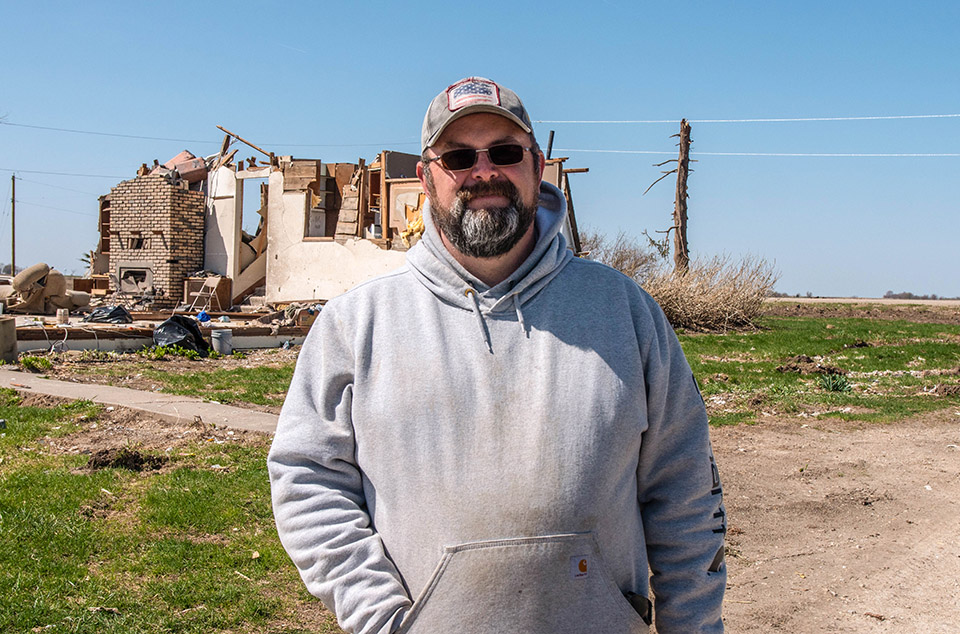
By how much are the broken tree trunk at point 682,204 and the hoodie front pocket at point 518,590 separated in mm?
26076

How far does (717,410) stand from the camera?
10.0 m

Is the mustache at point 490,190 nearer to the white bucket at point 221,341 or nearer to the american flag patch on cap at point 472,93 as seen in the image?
the american flag patch on cap at point 472,93

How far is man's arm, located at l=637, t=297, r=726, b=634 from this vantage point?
6.69ft

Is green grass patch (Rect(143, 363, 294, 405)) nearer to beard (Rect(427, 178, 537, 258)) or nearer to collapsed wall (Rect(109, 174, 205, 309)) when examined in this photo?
beard (Rect(427, 178, 537, 258))

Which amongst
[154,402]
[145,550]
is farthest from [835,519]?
[154,402]

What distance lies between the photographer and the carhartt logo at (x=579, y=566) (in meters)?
1.89

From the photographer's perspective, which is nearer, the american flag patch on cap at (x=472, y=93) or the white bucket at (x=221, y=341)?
the american flag patch on cap at (x=472, y=93)

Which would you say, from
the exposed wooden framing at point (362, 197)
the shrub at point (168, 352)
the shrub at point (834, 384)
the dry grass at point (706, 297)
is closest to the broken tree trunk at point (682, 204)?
the dry grass at point (706, 297)

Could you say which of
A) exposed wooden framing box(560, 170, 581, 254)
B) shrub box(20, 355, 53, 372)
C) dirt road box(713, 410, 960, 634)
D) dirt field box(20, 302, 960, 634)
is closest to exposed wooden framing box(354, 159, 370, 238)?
exposed wooden framing box(560, 170, 581, 254)

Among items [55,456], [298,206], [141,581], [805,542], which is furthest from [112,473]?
[298,206]

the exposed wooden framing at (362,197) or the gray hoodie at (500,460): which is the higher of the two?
the exposed wooden framing at (362,197)

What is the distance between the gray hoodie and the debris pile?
21.9 meters

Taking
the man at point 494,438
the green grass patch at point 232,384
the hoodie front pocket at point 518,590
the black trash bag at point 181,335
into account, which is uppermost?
the man at point 494,438

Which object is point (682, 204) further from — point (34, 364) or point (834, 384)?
point (34, 364)
